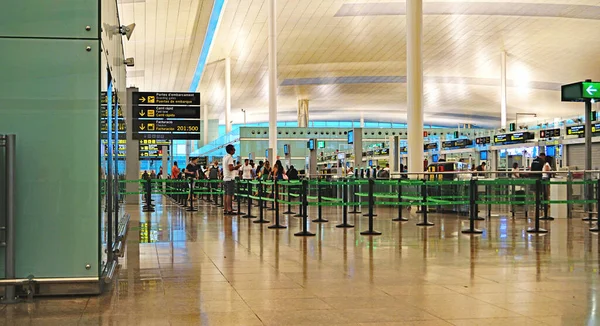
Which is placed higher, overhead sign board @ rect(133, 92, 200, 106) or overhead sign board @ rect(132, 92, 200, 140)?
overhead sign board @ rect(133, 92, 200, 106)

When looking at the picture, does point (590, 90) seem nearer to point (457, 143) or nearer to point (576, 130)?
point (576, 130)

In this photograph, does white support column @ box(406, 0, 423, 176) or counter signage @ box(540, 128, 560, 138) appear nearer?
white support column @ box(406, 0, 423, 176)

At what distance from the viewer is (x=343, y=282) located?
673 cm

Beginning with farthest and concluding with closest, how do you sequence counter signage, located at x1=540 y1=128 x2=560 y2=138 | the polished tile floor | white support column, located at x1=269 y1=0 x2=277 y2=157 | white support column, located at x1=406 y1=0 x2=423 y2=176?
white support column, located at x1=269 y1=0 x2=277 y2=157 < counter signage, located at x1=540 y1=128 x2=560 y2=138 < white support column, located at x1=406 y1=0 x2=423 y2=176 < the polished tile floor

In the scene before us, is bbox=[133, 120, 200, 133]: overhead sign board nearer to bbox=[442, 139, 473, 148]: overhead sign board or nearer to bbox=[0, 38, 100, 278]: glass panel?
bbox=[0, 38, 100, 278]: glass panel

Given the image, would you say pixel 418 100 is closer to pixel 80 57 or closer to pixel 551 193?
pixel 551 193

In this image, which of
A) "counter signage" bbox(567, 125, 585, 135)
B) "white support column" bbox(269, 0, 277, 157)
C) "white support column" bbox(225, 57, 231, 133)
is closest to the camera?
"counter signage" bbox(567, 125, 585, 135)

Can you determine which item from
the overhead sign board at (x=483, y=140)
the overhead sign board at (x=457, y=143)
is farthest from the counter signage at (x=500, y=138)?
the overhead sign board at (x=457, y=143)

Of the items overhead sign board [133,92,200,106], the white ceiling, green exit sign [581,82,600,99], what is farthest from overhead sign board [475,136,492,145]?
green exit sign [581,82,600,99]

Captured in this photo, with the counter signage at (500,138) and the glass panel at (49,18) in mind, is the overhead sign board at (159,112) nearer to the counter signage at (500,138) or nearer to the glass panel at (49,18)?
the counter signage at (500,138)

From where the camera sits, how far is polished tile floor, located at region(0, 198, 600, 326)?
509cm

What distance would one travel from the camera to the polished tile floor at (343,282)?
5090 millimetres

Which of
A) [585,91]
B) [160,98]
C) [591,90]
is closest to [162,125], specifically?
[160,98]

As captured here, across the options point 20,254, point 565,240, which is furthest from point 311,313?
point 565,240
